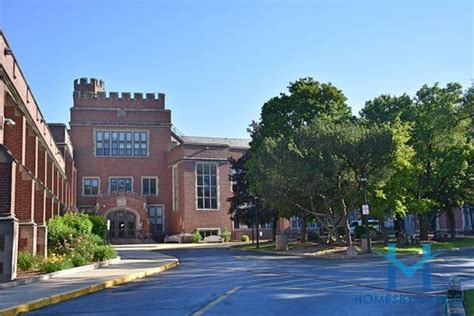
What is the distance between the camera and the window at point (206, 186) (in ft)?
188

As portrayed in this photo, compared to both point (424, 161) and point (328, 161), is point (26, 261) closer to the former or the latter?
point (328, 161)

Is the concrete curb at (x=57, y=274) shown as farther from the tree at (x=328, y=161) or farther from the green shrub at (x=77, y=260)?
the tree at (x=328, y=161)

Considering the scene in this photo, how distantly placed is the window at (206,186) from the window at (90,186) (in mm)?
10518

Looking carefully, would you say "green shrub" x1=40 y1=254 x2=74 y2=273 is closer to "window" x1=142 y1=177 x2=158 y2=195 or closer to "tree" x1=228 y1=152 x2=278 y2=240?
"tree" x1=228 y1=152 x2=278 y2=240

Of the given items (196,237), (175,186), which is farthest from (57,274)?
(175,186)

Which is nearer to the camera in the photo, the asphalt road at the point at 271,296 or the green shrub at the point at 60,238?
the asphalt road at the point at 271,296

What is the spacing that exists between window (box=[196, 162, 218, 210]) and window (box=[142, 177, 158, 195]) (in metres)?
5.07

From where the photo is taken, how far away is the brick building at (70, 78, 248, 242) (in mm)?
56250

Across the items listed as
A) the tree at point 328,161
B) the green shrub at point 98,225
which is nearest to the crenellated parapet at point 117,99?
the green shrub at point 98,225

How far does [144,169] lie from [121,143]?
3694mm

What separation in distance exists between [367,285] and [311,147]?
53.8ft

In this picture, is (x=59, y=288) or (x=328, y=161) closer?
(x=59, y=288)

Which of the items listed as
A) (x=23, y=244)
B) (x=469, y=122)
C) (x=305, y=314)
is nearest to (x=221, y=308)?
(x=305, y=314)

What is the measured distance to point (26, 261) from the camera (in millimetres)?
18656
